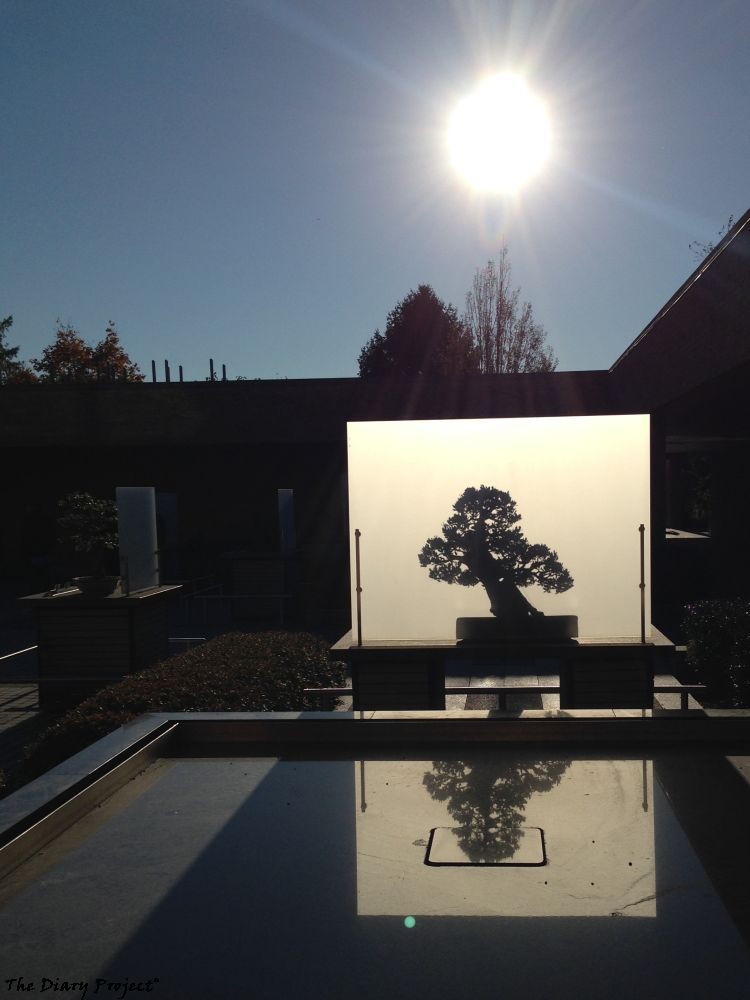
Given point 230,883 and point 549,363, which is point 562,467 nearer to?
point 230,883

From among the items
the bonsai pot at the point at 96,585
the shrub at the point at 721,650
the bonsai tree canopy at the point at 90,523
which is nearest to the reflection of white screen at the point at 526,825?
the shrub at the point at 721,650

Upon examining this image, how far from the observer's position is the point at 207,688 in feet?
20.0

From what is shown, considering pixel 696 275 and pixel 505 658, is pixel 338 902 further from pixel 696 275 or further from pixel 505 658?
pixel 696 275

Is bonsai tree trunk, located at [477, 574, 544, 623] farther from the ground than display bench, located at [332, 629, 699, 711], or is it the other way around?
bonsai tree trunk, located at [477, 574, 544, 623]

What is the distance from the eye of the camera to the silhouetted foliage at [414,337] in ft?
174

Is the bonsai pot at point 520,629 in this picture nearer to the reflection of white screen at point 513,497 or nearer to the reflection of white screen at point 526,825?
the reflection of white screen at point 513,497

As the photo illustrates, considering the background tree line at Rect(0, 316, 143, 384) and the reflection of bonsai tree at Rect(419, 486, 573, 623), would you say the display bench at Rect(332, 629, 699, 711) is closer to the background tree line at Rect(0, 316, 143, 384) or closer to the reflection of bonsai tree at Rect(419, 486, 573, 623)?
the reflection of bonsai tree at Rect(419, 486, 573, 623)

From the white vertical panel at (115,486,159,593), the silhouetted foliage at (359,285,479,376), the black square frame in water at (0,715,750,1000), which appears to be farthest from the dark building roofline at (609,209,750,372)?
the silhouetted foliage at (359,285,479,376)

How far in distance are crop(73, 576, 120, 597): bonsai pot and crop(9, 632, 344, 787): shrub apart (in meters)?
1.88

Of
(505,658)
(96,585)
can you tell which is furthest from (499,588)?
(96,585)

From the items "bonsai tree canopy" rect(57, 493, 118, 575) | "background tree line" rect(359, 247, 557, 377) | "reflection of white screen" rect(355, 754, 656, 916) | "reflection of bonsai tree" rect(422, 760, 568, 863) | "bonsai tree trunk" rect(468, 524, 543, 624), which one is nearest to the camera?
"reflection of white screen" rect(355, 754, 656, 916)

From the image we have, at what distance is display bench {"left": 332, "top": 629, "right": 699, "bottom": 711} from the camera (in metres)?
5.41

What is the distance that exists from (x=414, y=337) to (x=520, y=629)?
49462mm

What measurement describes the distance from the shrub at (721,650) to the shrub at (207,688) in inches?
137
